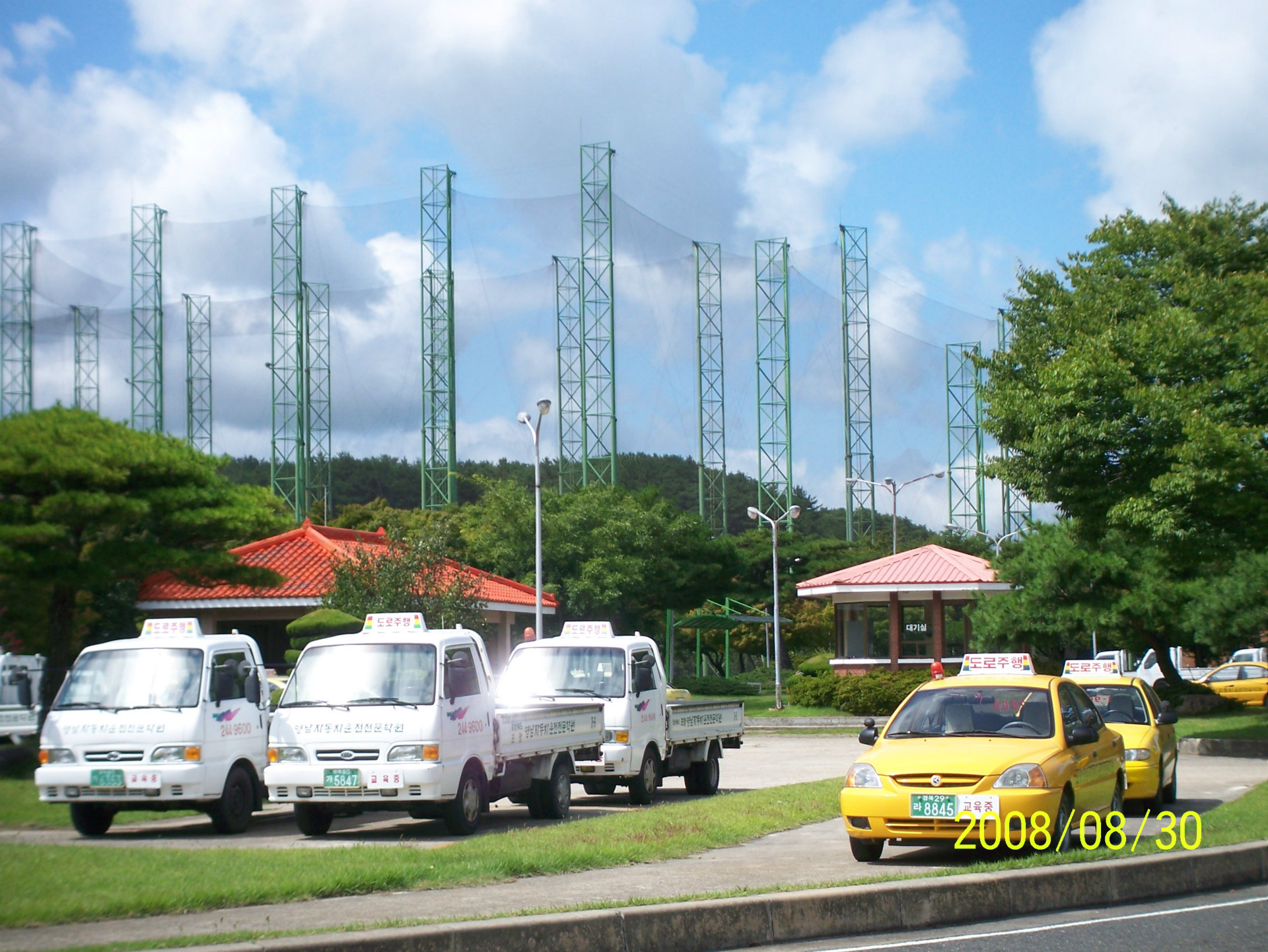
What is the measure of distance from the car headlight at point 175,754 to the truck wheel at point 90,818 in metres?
1.01

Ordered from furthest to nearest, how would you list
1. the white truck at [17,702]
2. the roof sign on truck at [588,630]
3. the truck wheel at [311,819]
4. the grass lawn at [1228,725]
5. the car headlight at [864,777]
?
the grass lawn at [1228,725] < the white truck at [17,702] < the roof sign on truck at [588,630] < the truck wheel at [311,819] < the car headlight at [864,777]

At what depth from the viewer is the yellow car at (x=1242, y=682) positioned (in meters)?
39.2

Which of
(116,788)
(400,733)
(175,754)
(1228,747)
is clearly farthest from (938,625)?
(116,788)

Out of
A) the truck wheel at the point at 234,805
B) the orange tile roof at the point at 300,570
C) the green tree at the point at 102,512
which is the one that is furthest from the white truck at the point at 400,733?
the orange tile roof at the point at 300,570

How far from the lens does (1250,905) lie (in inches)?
361

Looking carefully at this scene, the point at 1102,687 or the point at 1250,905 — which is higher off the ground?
the point at 1102,687

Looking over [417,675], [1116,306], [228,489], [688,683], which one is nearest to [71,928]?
[417,675]

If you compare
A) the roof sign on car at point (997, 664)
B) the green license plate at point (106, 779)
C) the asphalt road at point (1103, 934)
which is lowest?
the asphalt road at point (1103, 934)

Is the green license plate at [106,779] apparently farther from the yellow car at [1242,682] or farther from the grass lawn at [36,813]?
the yellow car at [1242,682]

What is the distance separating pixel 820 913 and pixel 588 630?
9.62 metres

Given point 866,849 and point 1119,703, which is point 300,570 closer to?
point 1119,703

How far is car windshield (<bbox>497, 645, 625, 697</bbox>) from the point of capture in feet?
55.9

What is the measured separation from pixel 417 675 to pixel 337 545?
2381cm

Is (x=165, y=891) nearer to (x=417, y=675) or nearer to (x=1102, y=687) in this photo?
(x=417, y=675)
